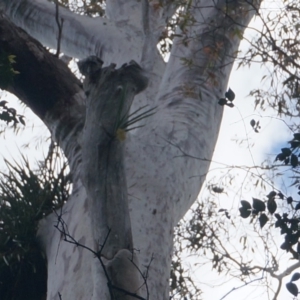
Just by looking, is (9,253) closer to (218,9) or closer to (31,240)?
(31,240)

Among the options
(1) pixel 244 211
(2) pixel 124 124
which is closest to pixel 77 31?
(1) pixel 244 211

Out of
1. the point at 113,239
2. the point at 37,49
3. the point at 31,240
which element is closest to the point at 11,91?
the point at 37,49

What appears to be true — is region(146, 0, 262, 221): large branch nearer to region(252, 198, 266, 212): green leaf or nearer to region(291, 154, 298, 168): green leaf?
region(252, 198, 266, 212): green leaf

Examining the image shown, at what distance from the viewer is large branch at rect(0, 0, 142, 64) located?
510cm

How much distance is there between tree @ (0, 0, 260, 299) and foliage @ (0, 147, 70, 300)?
24cm

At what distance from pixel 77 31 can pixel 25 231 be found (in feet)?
6.28

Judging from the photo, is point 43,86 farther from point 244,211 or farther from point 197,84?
point 244,211

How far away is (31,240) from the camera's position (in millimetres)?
4102

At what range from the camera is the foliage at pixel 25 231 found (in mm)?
4125

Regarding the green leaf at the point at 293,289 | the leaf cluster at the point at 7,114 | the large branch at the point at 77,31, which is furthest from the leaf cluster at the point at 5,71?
the large branch at the point at 77,31

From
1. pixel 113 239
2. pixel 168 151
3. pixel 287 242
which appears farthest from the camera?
pixel 168 151

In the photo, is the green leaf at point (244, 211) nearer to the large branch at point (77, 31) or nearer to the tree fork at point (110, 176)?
the tree fork at point (110, 176)

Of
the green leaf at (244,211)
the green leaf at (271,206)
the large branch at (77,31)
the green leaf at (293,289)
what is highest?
the large branch at (77,31)

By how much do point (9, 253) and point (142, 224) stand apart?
1.37m
